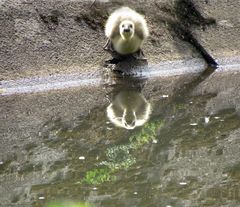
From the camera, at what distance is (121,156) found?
22.9 ft

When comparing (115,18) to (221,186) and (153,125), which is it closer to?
(153,125)

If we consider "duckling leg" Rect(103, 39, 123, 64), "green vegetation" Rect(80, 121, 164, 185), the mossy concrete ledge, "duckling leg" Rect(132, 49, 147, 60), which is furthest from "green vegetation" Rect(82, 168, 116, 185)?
"duckling leg" Rect(132, 49, 147, 60)

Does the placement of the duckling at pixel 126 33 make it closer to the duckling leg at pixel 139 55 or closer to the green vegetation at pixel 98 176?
the duckling leg at pixel 139 55

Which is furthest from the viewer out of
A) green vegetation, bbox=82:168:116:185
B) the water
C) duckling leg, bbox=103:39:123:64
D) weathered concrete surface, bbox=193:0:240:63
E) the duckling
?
weathered concrete surface, bbox=193:0:240:63

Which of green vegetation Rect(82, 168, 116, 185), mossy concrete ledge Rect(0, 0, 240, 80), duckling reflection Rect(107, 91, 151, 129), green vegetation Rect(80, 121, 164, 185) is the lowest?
green vegetation Rect(82, 168, 116, 185)

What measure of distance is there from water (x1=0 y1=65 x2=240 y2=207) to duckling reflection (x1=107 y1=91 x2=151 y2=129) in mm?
12

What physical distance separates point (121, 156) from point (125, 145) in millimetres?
363

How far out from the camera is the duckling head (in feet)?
34.1

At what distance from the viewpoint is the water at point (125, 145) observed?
19.9 feet

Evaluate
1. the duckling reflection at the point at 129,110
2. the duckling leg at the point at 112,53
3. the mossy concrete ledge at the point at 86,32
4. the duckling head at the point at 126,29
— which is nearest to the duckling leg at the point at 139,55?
the mossy concrete ledge at the point at 86,32

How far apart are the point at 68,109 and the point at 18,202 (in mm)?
2973

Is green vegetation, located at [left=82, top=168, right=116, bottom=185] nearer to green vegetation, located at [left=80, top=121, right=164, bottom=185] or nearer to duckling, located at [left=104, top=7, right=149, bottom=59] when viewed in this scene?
green vegetation, located at [left=80, top=121, right=164, bottom=185]

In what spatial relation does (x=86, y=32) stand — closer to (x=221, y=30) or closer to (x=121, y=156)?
(x=221, y=30)

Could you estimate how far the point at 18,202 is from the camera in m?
5.93
